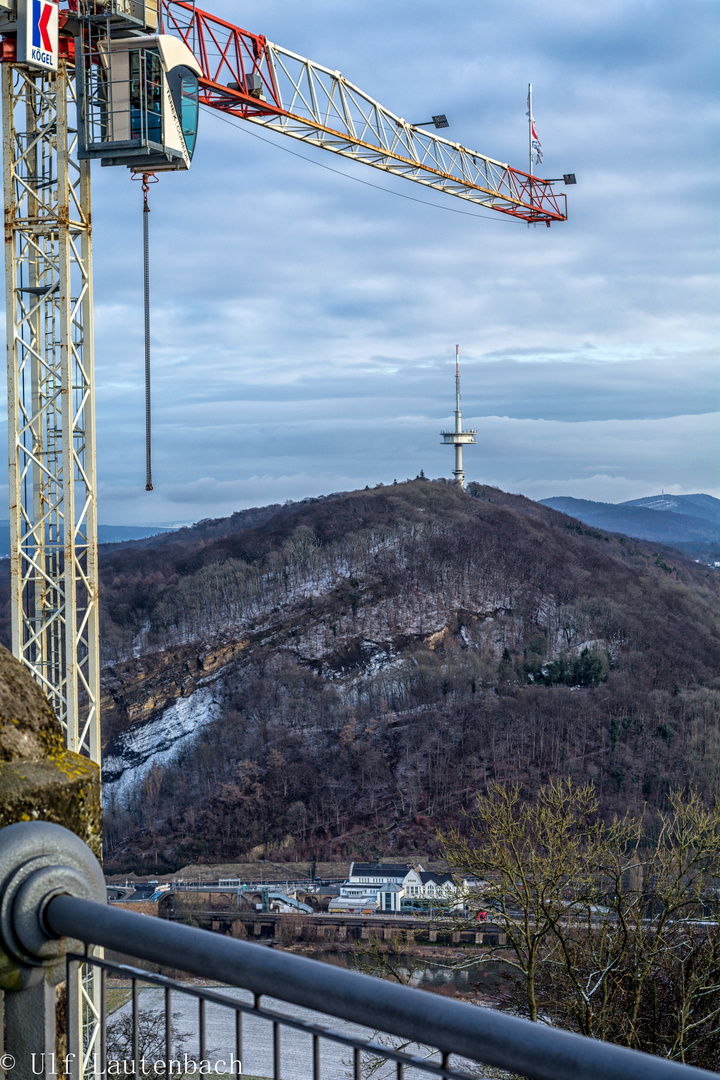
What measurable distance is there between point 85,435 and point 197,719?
199 ft

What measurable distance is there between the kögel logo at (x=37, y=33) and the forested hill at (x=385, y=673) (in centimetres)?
4557

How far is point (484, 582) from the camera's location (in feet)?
266

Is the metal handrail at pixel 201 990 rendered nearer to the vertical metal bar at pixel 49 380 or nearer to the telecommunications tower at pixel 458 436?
the vertical metal bar at pixel 49 380

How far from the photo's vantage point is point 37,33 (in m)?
11.3

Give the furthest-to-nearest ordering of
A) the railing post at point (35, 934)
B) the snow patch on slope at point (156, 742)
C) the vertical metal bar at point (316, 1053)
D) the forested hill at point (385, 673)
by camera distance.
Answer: the snow patch on slope at point (156, 742) < the forested hill at point (385, 673) < the railing post at point (35, 934) < the vertical metal bar at point (316, 1053)

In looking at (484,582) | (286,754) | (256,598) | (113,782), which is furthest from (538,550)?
(113,782)

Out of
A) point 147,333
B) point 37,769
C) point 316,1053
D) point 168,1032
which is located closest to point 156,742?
Answer: point 147,333

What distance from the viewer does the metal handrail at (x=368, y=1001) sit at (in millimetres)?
1309

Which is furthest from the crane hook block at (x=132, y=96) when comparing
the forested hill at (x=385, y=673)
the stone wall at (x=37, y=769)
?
the forested hill at (x=385, y=673)

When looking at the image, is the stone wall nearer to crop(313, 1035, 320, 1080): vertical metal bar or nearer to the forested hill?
crop(313, 1035, 320, 1080): vertical metal bar

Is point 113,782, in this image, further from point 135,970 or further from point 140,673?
point 135,970

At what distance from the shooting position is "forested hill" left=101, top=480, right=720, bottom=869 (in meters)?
58.6

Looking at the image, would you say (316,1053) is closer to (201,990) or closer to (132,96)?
(201,990)

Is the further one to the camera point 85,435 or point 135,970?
point 85,435
